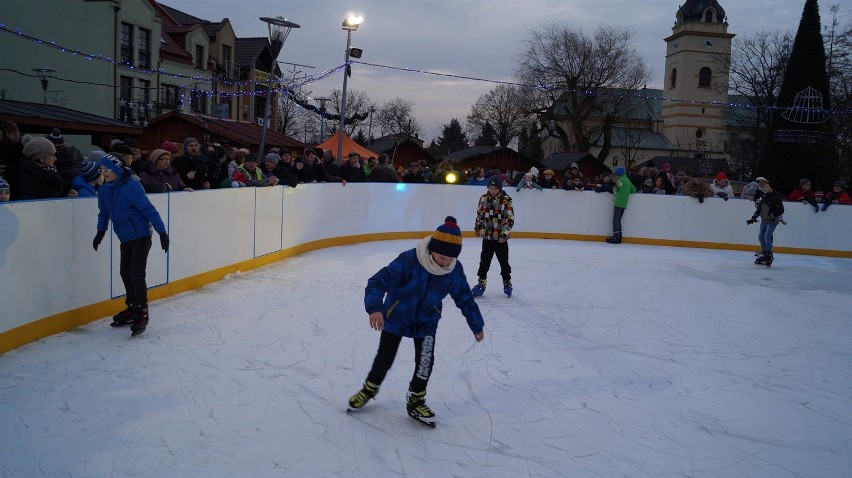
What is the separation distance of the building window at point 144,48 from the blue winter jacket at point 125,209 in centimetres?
2388

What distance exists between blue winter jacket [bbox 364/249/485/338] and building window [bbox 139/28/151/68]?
1041 inches

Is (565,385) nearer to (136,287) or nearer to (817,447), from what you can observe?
(817,447)

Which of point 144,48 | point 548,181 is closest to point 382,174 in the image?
point 548,181

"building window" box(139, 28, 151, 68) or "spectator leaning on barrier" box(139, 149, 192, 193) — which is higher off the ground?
"building window" box(139, 28, 151, 68)

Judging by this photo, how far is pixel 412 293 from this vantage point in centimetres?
420

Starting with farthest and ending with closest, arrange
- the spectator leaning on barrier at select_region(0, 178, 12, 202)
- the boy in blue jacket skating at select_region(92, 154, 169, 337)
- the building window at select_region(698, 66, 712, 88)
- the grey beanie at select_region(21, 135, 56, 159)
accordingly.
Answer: the building window at select_region(698, 66, 712, 88) → the grey beanie at select_region(21, 135, 56, 159) → the boy in blue jacket skating at select_region(92, 154, 169, 337) → the spectator leaning on barrier at select_region(0, 178, 12, 202)

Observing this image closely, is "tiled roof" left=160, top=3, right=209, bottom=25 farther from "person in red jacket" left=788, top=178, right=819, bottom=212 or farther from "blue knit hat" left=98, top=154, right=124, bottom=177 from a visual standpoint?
"blue knit hat" left=98, top=154, right=124, bottom=177

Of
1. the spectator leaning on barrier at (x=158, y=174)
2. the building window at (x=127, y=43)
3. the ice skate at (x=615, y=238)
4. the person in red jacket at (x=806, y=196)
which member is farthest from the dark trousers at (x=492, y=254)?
the building window at (x=127, y=43)

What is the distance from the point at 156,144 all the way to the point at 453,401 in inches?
879

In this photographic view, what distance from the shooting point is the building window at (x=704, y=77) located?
213ft

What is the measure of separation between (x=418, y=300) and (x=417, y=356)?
15.6 inches

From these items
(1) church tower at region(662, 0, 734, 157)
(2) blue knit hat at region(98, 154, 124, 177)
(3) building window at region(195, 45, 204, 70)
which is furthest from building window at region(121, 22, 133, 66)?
(1) church tower at region(662, 0, 734, 157)

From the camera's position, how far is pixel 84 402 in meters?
4.41

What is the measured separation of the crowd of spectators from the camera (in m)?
6.12
